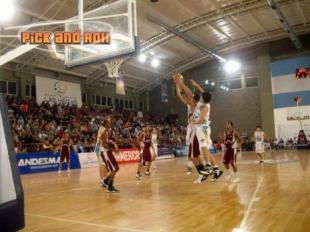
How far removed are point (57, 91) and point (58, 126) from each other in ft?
17.8

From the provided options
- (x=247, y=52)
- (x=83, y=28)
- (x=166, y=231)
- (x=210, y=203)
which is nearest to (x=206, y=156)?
(x=210, y=203)

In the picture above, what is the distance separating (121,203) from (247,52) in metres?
30.4

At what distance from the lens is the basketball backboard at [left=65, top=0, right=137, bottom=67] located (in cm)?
1167

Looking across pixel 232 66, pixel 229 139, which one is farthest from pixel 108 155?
pixel 232 66

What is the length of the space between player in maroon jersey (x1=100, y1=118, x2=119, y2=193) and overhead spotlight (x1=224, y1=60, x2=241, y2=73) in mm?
27715

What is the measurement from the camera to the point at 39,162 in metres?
18.0

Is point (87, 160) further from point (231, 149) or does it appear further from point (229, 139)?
point (231, 149)

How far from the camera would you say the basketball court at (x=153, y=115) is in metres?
5.47

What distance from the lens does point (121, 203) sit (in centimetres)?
669

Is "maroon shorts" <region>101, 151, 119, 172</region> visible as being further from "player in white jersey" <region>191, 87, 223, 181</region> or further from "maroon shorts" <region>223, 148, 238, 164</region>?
"maroon shorts" <region>223, 148, 238, 164</region>

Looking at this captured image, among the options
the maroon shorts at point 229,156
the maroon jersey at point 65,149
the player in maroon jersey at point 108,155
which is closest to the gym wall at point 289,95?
the maroon jersey at point 65,149

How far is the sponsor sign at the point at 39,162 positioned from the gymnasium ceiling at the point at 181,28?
558cm

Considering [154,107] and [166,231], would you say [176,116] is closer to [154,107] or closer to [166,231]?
[154,107]

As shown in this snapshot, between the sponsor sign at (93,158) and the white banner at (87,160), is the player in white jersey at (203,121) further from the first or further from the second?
the white banner at (87,160)
